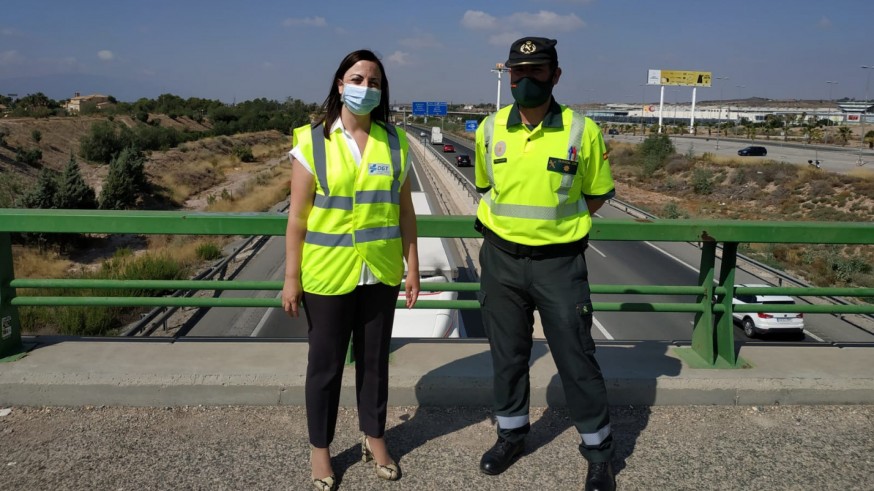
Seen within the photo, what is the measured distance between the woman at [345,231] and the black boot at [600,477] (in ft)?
2.89

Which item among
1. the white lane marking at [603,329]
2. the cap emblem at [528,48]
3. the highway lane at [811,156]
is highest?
the cap emblem at [528,48]

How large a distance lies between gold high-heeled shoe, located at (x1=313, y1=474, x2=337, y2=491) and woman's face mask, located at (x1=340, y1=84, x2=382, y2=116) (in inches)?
63.0

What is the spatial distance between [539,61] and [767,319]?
1785 cm

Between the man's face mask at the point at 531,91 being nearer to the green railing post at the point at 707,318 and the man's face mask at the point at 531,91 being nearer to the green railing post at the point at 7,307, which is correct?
the green railing post at the point at 707,318

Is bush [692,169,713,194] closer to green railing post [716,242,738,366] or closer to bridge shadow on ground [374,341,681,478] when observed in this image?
green railing post [716,242,738,366]

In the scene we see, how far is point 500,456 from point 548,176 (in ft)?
4.33

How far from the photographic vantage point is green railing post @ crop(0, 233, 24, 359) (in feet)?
13.8

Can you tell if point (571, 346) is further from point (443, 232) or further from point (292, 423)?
point (292, 423)

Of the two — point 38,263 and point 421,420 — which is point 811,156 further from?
point 421,420

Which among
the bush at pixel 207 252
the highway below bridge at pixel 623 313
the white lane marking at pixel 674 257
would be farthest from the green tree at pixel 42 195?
the white lane marking at pixel 674 257

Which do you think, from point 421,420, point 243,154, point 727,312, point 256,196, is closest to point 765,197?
point 256,196

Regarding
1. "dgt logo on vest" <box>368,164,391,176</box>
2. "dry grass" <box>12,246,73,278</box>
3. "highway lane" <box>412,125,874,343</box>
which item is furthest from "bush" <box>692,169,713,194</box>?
"dgt logo on vest" <box>368,164,391,176</box>

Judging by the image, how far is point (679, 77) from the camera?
5438 inches

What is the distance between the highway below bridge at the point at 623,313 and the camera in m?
17.2
